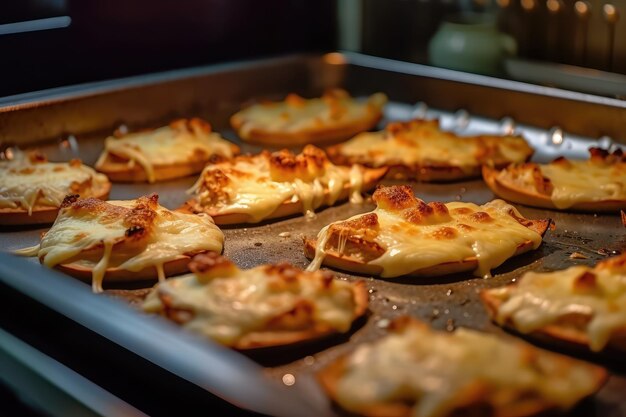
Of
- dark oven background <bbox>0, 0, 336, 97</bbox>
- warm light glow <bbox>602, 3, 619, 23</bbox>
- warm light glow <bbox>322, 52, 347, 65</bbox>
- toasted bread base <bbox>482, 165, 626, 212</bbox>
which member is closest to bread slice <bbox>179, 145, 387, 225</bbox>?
toasted bread base <bbox>482, 165, 626, 212</bbox>

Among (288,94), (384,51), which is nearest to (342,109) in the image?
(288,94)

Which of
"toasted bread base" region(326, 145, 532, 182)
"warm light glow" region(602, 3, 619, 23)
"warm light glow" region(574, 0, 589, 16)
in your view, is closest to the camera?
"toasted bread base" region(326, 145, 532, 182)

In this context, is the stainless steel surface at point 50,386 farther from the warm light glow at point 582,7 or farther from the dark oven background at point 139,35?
the warm light glow at point 582,7

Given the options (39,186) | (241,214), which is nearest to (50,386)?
(241,214)

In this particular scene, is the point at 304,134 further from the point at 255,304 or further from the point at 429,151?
the point at 255,304

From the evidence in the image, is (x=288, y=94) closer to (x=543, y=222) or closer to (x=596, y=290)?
(x=543, y=222)

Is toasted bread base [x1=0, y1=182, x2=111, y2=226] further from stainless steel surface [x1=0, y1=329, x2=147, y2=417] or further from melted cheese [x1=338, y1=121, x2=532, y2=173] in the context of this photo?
melted cheese [x1=338, y1=121, x2=532, y2=173]

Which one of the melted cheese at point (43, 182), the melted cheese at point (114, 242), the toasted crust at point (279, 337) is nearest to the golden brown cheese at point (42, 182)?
the melted cheese at point (43, 182)
